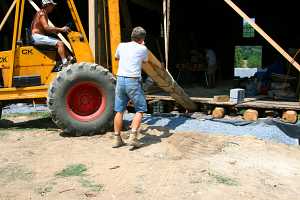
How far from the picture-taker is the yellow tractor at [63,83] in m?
7.62

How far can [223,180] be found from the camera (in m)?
5.38

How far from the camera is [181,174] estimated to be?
218 inches

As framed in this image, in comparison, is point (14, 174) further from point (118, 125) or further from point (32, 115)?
point (32, 115)

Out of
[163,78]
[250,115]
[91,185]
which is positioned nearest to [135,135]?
[91,185]

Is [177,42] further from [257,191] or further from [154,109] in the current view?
[257,191]

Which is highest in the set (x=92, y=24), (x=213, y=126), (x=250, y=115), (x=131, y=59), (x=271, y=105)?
(x=92, y=24)

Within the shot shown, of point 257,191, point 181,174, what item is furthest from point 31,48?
point 257,191

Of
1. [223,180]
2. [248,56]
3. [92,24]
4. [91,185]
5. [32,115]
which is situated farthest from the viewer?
[248,56]

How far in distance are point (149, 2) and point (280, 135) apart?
20.2ft

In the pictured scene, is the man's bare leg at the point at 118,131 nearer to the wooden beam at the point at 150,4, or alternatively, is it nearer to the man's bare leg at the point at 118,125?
the man's bare leg at the point at 118,125

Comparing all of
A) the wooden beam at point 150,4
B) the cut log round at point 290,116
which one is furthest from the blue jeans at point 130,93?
the wooden beam at point 150,4

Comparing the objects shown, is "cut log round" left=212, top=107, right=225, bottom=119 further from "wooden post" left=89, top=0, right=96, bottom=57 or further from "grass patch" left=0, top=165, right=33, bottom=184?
"grass patch" left=0, top=165, right=33, bottom=184

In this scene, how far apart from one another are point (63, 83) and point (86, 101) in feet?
1.80

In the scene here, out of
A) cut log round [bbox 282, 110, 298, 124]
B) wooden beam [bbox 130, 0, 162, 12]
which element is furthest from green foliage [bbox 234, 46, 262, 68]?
cut log round [bbox 282, 110, 298, 124]
